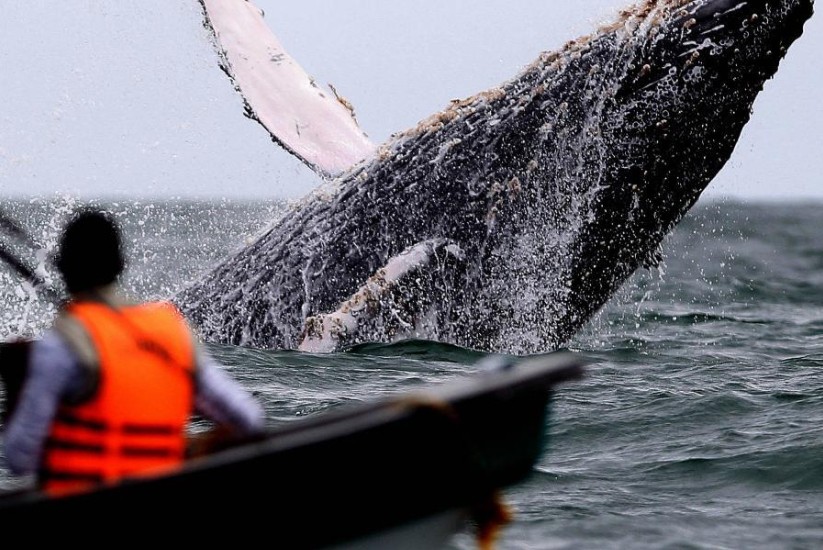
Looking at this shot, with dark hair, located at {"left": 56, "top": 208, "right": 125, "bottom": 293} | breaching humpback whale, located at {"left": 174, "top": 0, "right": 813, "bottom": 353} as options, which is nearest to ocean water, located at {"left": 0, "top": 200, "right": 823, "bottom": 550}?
breaching humpback whale, located at {"left": 174, "top": 0, "right": 813, "bottom": 353}

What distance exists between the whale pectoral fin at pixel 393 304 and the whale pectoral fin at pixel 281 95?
3.10 feet

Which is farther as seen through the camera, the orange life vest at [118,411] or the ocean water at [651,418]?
the ocean water at [651,418]

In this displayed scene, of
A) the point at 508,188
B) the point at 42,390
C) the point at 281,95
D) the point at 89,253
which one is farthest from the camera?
the point at 281,95

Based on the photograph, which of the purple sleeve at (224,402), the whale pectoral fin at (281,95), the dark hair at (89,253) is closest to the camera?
the dark hair at (89,253)

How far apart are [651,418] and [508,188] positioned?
189 centimetres

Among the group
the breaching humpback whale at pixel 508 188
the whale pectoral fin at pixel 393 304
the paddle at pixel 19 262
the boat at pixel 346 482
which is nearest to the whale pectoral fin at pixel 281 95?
the breaching humpback whale at pixel 508 188

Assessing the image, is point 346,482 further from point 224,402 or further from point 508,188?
point 508,188

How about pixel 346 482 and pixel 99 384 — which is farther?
pixel 346 482

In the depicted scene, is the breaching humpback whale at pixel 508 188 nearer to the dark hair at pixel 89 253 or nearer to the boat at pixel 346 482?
the boat at pixel 346 482

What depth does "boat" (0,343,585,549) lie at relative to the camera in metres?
3.84

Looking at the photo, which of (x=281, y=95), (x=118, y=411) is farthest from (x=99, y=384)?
(x=281, y=95)

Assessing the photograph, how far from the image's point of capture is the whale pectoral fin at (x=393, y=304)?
9.66 meters

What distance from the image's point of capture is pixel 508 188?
31.6 ft

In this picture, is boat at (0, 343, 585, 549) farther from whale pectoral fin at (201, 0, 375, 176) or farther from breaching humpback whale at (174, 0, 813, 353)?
whale pectoral fin at (201, 0, 375, 176)
